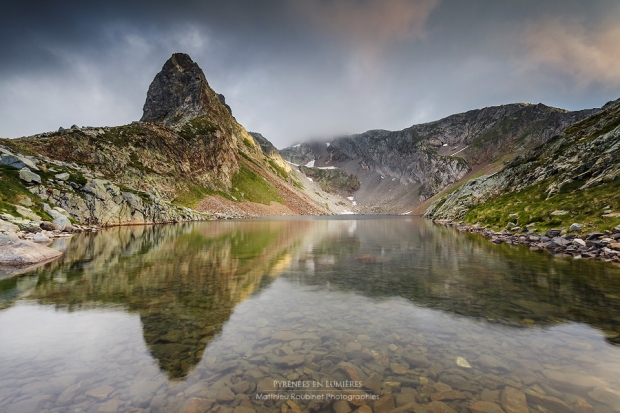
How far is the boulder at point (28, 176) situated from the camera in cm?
5325

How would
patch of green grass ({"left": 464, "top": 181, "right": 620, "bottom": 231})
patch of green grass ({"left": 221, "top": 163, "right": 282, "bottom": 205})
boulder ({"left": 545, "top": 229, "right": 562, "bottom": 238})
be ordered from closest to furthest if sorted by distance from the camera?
patch of green grass ({"left": 464, "top": 181, "right": 620, "bottom": 231}) < boulder ({"left": 545, "top": 229, "right": 562, "bottom": 238}) < patch of green grass ({"left": 221, "top": 163, "right": 282, "bottom": 205})

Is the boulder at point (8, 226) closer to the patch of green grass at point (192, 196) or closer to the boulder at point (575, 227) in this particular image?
the boulder at point (575, 227)

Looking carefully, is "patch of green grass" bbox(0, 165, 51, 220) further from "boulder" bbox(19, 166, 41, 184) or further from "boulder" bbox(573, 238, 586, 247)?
"boulder" bbox(573, 238, 586, 247)

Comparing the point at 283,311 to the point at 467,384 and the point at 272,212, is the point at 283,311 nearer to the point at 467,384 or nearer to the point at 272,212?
the point at 467,384

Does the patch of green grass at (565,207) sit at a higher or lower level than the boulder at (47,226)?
higher

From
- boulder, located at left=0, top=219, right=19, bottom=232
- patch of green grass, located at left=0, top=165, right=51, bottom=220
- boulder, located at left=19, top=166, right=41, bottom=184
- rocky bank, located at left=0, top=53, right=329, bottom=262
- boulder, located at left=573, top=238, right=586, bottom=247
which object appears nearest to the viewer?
boulder, located at left=573, top=238, right=586, bottom=247

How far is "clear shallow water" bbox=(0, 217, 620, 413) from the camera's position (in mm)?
7160

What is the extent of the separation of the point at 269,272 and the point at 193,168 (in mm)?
146497

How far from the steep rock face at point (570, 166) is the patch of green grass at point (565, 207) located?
79.1 inches

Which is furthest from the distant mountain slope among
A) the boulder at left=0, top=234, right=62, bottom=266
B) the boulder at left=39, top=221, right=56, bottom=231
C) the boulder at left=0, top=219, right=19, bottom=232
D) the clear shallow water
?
the clear shallow water

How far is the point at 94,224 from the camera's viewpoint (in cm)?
6238

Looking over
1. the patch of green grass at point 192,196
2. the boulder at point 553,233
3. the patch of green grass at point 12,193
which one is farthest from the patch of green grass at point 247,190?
the boulder at point 553,233

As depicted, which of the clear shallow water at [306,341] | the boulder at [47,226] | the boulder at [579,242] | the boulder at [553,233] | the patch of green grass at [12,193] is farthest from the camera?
the boulder at [47,226]

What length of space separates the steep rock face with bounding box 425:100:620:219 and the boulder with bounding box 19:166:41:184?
9745 centimetres
